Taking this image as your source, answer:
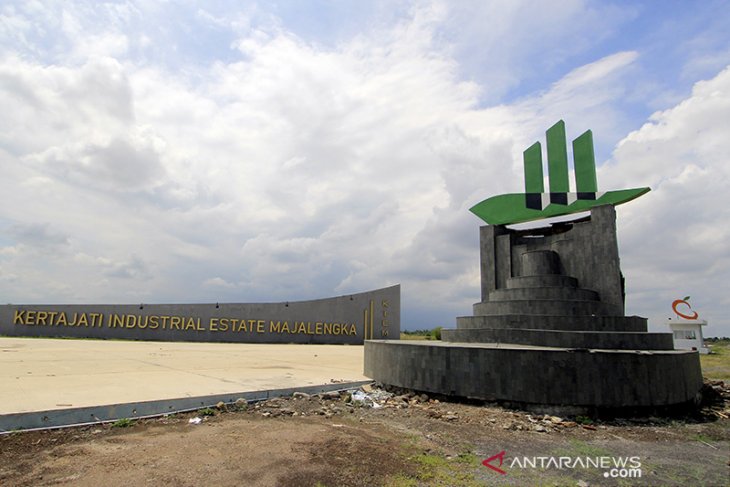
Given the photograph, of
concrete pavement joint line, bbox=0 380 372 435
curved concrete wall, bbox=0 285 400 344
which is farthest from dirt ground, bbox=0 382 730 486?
curved concrete wall, bbox=0 285 400 344

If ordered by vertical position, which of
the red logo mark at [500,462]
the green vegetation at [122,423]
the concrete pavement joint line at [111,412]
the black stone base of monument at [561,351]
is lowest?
the red logo mark at [500,462]

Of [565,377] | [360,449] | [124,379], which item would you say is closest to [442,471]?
[360,449]

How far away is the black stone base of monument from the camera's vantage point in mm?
7875

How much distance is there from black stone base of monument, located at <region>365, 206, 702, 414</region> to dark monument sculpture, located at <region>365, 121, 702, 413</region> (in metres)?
0.02

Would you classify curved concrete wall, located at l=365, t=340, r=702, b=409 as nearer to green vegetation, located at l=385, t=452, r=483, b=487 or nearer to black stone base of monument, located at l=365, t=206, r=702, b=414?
black stone base of monument, located at l=365, t=206, r=702, b=414

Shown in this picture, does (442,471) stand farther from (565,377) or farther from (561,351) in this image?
(561,351)

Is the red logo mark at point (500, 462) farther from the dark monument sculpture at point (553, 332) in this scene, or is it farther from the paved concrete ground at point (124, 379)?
the paved concrete ground at point (124, 379)

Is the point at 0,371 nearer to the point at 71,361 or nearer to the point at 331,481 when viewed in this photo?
the point at 71,361

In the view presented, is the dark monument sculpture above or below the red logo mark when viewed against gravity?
above

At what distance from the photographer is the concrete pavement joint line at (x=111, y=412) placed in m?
5.39

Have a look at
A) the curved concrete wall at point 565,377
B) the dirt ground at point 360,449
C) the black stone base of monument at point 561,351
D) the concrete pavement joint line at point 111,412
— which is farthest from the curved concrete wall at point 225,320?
the curved concrete wall at point 565,377

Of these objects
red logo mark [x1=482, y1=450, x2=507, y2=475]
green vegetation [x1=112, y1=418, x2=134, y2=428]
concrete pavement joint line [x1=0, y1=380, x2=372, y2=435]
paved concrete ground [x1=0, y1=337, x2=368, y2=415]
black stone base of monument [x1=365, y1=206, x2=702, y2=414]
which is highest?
black stone base of monument [x1=365, y1=206, x2=702, y2=414]

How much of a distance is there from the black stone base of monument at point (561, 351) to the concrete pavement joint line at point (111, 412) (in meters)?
3.47

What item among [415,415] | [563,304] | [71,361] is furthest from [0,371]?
[563,304]
